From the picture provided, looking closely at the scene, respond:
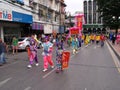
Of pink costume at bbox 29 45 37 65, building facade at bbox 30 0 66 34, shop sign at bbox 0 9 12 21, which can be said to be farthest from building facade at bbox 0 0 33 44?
pink costume at bbox 29 45 37 65

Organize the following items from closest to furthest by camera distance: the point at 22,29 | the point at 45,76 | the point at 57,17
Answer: the point at 45,76, the point at 22,29, the point at 57,17

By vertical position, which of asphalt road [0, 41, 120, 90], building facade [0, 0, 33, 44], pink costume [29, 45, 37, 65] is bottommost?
asphalt road [0, 41, 120, 90]

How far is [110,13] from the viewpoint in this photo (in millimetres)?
57844

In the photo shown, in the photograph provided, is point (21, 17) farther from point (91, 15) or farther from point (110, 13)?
point (91, 15)

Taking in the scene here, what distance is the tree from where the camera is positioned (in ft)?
183

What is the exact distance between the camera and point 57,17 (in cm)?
6044

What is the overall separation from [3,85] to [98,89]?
329cm

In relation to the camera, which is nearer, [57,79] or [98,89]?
[98,89]

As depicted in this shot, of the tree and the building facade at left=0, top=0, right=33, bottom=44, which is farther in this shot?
the tree

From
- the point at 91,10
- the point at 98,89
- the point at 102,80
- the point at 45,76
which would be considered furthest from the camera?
the point at 91,10

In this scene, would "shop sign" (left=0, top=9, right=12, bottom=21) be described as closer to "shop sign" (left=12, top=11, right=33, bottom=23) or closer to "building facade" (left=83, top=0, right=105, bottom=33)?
"shop sign" (left=12, top=11, right=33, bottom=23)

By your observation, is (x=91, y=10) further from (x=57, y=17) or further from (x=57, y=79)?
(x=57, y=79)

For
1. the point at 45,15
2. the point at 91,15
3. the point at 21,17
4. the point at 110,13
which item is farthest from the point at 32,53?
the point at 91,15

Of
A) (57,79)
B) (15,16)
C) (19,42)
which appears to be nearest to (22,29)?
(15,16)
